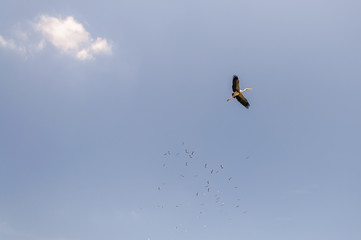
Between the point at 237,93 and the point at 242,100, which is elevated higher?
the point at 237,93

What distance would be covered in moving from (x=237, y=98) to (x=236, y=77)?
378 cm

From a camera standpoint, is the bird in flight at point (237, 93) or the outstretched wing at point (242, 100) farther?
the outstretched wing at point (242, 100)

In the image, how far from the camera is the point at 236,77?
1631 inches

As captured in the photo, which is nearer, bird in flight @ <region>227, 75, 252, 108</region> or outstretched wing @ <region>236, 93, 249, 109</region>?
bird in flight @ <region>227, 75, 252, 108</region>

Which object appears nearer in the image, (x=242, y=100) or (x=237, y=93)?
(x=237, y=93)

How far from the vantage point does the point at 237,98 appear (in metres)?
43.5
